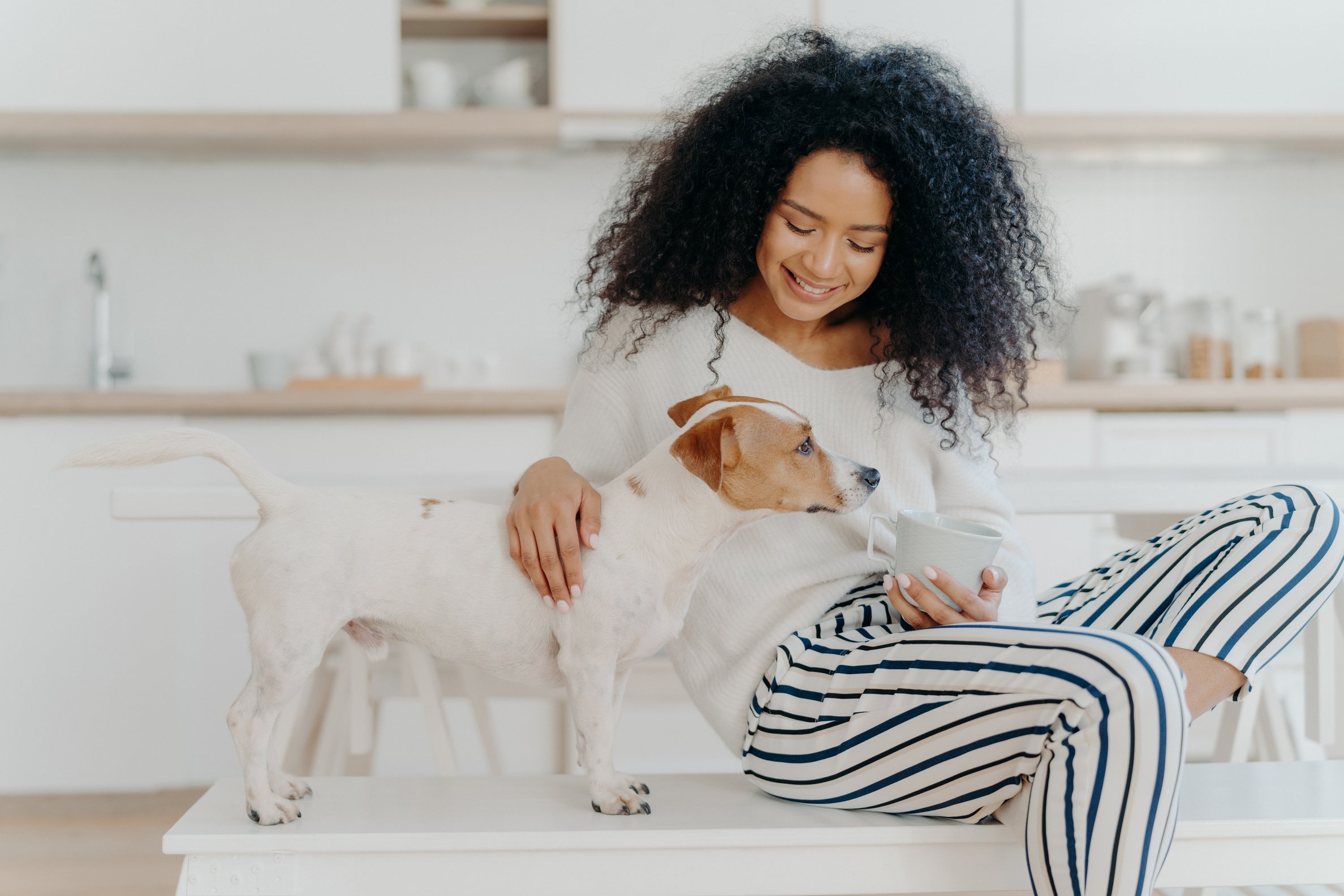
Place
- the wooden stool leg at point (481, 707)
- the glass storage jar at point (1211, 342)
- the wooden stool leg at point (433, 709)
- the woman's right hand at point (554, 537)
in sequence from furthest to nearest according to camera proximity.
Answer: the glass storage jar at point (1211, 342)
the wooden stool leg at point (481, 707)
the wooden stool leg at point (433, 709)
the woman's right hand at point (554, 537)

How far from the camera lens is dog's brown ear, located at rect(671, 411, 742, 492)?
0.93 metres

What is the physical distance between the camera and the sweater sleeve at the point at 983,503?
3.94 ft

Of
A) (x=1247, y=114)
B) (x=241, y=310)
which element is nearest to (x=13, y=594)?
(x=241, y=310)

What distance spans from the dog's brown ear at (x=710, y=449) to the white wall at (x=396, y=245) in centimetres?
214

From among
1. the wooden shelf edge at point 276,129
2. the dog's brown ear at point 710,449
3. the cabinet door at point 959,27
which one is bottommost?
the dog's brown ear at point 710,449

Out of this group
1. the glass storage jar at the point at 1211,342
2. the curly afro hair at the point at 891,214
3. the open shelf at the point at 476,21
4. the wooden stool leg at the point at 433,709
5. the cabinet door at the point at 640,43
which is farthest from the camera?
the glass storage jar at the point at 1211,342

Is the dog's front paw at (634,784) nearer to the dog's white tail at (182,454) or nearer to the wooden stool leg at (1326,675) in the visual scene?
the dog's white tail at (182,454)

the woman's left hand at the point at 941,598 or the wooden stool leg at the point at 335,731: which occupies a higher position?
the woman's left hand at the point at 941,598

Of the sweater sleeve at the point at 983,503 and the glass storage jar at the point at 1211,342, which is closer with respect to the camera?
the sweater sleeve at the point at 983,503

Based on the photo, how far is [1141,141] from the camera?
111 inches

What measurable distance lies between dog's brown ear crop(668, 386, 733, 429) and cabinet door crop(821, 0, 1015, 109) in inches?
76.7

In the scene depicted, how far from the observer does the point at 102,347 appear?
9.46ft

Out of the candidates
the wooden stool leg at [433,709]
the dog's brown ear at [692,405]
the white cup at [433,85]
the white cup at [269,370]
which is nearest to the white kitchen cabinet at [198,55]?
the white cup at [433,85]

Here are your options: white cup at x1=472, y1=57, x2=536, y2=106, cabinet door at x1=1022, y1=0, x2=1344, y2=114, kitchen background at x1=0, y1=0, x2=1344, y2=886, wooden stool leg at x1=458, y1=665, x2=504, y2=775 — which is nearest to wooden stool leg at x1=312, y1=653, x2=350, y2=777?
kitchen background at x1=0, y1=0, x2=1344, y2=886
